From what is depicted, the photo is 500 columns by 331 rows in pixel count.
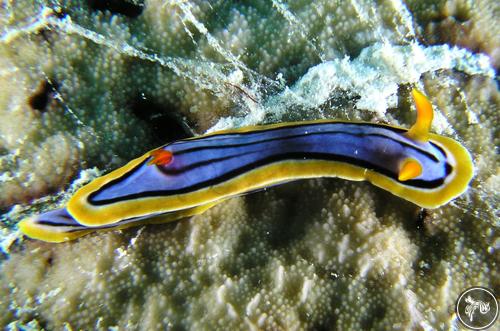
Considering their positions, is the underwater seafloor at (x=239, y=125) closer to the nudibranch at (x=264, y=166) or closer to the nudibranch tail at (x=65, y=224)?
the nudibranch tail at (x=65, y=224)

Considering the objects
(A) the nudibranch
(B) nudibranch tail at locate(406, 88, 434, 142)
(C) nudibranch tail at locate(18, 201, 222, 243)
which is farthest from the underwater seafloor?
(B) nudibranch tail at locate(406, 88, 434, 142)

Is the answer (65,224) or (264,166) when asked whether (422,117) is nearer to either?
(264,166)

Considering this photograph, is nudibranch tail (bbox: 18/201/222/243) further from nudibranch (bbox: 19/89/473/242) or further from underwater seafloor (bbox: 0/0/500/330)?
nudibranch (bbox: 19/89/473/242)

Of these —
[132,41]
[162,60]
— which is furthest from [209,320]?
[132,41]

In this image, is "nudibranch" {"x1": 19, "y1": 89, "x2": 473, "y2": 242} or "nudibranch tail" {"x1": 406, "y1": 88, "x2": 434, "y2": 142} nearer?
"nudibranch tail" {"x1": 406, "y1": 88, "x2": 434, "y2": 142}

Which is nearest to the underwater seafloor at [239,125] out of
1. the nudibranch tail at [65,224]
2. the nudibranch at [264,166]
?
the nudibranch tail at [65,224]

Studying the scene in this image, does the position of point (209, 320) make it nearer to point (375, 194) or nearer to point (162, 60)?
point (375, 194)

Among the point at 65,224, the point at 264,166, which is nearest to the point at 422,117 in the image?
the point at 264,166
